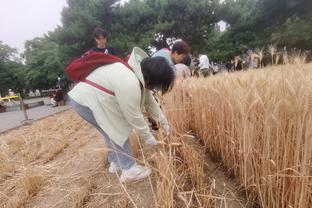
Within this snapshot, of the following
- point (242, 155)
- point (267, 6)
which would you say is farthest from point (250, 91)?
point (267, 6)

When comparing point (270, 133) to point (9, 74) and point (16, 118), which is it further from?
point (9, 74)

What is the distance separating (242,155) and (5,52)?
3236cm

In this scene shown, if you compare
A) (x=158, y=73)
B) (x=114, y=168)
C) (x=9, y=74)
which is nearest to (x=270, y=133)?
(x=158, y=73)

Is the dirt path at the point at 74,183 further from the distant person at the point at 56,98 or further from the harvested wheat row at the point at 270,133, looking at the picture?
the distant person at the point at 56,98

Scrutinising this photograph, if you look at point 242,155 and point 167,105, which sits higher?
A: point 167,105

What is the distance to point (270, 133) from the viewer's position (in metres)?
1.12

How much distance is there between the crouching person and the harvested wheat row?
39cm

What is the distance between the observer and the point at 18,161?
2627 millimetres

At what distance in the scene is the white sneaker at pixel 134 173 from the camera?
1770 mm

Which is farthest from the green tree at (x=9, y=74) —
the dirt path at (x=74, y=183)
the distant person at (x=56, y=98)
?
the dirt path at (x=74, y=183)

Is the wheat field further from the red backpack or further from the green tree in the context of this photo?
the green tree

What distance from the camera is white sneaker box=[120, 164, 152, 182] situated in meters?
1.77

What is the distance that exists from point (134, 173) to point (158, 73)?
2.42ft

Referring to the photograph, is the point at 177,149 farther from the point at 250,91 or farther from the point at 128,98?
the point at 250,91
